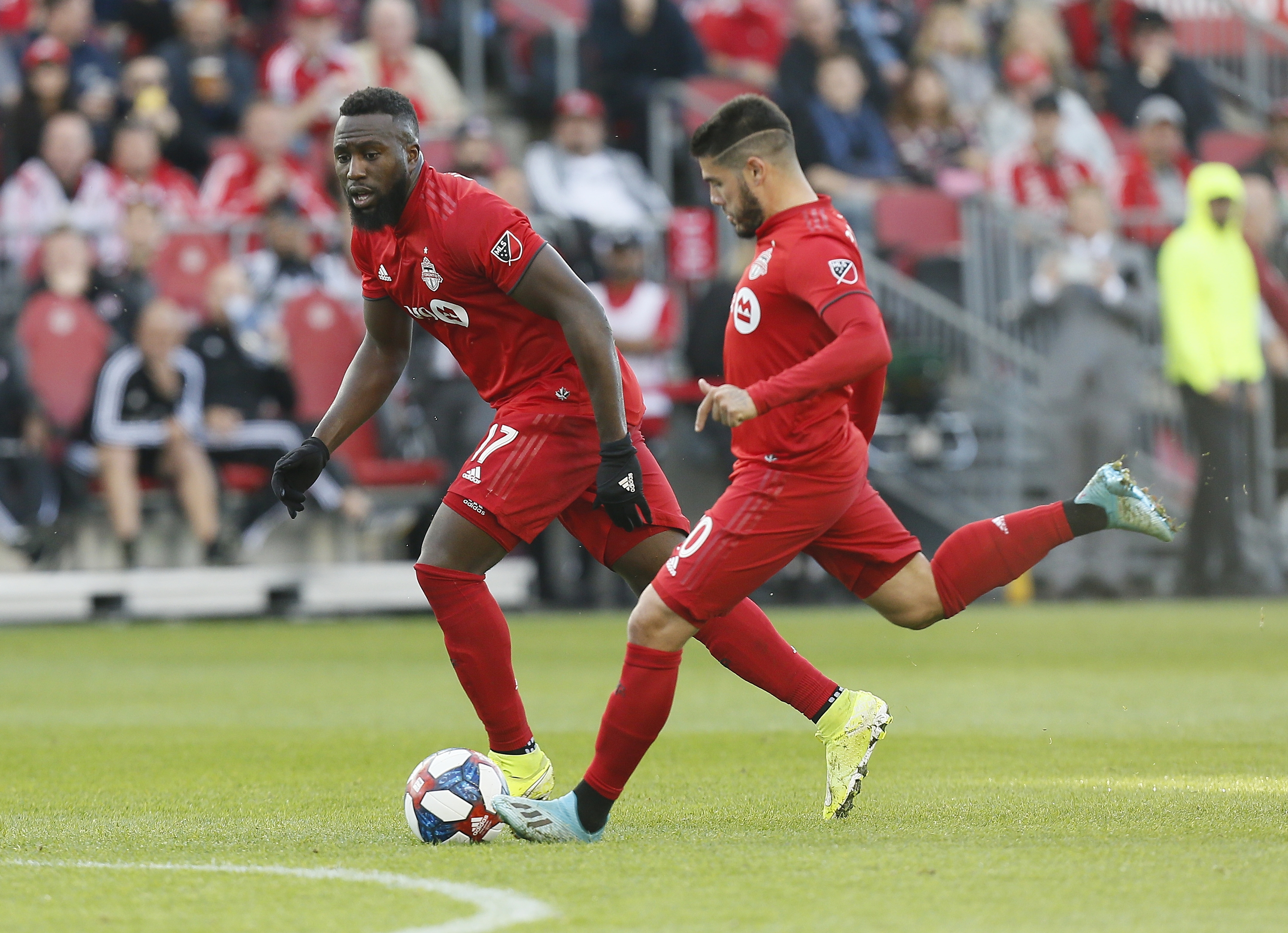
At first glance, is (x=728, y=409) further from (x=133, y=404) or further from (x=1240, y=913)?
(x=133, y=404)

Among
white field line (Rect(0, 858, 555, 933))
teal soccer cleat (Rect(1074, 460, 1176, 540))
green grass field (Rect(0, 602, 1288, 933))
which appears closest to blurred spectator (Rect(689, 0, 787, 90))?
green grass field (Rect(0, 602, 1288, 933))

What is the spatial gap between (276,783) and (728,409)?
2.54 meters

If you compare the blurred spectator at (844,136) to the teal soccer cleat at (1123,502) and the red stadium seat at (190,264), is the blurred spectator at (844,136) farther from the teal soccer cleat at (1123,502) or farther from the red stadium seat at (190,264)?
the teal soccer cleat at (1123,502)

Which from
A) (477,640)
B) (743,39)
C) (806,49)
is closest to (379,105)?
(477,640)

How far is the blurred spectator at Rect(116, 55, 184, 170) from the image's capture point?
16.0 m

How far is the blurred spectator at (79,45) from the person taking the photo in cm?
1616

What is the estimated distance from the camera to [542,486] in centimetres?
575

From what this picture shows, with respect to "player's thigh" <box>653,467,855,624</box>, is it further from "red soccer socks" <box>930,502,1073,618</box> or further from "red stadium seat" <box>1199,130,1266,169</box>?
"red stadium seat" <box>1199,130,1266,169</box>

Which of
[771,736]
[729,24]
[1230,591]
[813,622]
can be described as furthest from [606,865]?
[729,24]

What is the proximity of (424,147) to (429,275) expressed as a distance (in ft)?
35.8

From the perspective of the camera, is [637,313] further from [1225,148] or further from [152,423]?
[1225,148]

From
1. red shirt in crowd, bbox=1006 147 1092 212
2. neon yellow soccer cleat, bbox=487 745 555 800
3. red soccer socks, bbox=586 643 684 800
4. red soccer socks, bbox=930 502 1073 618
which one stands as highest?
red shirt in crowd, bbox=1006 147 1092 212

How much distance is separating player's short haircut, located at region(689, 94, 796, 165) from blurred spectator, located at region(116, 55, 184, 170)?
37.0 ft

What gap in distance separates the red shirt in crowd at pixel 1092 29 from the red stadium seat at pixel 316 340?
9.55 m
